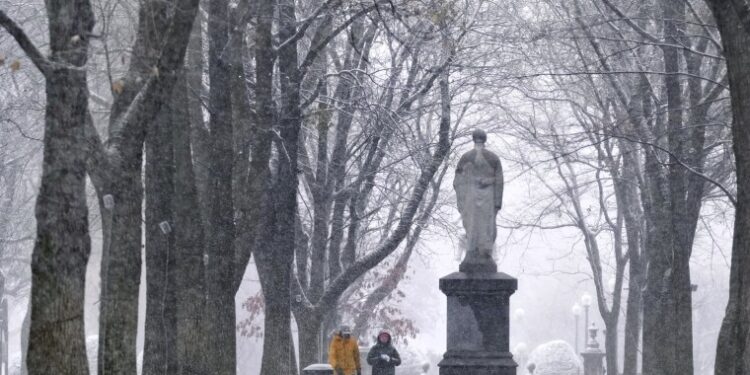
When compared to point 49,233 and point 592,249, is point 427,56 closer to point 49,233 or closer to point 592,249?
point 592,249

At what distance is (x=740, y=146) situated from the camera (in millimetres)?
11906

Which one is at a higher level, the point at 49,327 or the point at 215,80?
the point at 215,80

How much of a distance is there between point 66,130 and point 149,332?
17.8 feet

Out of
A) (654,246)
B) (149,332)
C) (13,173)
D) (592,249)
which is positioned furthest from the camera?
(13,173)

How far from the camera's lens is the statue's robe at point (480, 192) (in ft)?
56.6

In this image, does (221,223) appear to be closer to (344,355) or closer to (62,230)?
(344,355)

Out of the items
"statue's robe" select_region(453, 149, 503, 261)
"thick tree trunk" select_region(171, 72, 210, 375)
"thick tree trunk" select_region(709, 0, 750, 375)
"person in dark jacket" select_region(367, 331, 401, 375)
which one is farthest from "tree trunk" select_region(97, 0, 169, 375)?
"person in dark jacket" select_region(367, 331, 401, 375)

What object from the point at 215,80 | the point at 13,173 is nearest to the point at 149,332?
the point at 215,80

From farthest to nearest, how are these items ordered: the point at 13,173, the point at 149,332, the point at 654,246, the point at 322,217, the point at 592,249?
the point at 13,173 < the point at 592,249 < the point at 322,217 < the point at 654,246 < the point at 149,332

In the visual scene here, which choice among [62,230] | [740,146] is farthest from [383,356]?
[62,230]

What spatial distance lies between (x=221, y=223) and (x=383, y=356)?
5.63 m

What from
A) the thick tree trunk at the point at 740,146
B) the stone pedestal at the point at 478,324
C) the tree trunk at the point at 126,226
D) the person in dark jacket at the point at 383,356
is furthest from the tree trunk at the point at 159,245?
the thick tree trunk at the point at 740,146

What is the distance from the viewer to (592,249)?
3300 centimetres

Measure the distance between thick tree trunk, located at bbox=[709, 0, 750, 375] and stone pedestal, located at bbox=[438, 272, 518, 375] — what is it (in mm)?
4997
